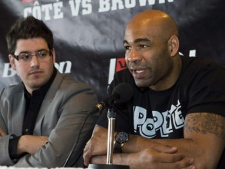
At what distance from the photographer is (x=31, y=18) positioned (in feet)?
12.4

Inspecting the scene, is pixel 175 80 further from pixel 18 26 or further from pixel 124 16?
pixel 18 26

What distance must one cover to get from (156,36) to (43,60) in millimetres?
945

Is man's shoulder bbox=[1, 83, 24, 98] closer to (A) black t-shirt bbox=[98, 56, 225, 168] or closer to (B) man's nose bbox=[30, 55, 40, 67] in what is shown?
(B) man's nose bbox=[30, 55, 40, 67]

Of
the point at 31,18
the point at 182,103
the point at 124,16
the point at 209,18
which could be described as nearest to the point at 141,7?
the point at 124,16

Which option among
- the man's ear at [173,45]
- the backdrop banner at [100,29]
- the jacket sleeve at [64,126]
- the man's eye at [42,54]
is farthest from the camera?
the man's eye at [42,54]

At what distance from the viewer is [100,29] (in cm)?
397

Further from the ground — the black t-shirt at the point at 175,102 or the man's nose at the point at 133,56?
the man's nose at the point at 133,56

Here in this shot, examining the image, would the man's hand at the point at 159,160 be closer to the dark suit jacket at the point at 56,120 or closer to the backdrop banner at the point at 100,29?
the dark suit jacket at the point at 56,120

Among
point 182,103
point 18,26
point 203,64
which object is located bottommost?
point 182,103

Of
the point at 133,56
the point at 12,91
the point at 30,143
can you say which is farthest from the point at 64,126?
the point at 133,56

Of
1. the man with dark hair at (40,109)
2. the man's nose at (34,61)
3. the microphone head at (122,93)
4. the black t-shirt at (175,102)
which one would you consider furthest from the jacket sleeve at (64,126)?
the microphone head at (122,93)

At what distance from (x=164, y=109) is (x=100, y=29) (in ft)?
3.75

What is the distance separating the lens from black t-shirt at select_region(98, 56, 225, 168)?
2.85 metres

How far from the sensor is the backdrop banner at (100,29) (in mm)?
3510
